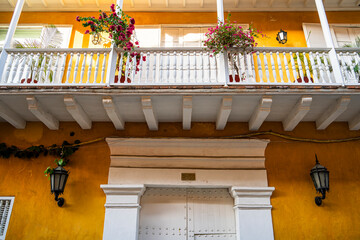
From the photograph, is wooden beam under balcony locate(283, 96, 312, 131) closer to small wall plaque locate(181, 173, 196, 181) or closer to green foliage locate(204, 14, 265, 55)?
green foliage locate(204, 14, 265, 55)

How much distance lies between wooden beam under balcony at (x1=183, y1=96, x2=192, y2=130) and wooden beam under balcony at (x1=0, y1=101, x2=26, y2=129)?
3.38m

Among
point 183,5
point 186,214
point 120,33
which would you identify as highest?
point 183,5

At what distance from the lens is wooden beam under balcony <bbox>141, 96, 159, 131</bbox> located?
504cm

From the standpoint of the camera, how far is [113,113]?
5227mm

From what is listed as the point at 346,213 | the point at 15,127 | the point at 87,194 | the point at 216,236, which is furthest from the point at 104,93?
the point at 346,213

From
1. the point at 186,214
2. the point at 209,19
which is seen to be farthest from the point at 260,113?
the point at 209,19

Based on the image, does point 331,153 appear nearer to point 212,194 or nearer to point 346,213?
point 346,213

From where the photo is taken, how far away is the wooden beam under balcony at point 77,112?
5055 millimetres

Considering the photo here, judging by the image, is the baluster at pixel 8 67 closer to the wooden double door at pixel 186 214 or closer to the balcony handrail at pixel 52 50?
the balcony handrail at pixel 52 50

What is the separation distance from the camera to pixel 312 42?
715 centimetres

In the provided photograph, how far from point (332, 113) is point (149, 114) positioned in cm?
347

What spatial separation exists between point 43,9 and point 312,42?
730cm

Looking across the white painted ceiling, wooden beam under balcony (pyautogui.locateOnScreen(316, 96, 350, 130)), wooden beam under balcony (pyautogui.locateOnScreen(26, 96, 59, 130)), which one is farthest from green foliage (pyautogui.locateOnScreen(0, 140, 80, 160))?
wooden beam under balcony (pyautogui.locateOnScreen(316, 96, 350, 130))

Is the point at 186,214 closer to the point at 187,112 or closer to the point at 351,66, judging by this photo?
the point at 187,112
